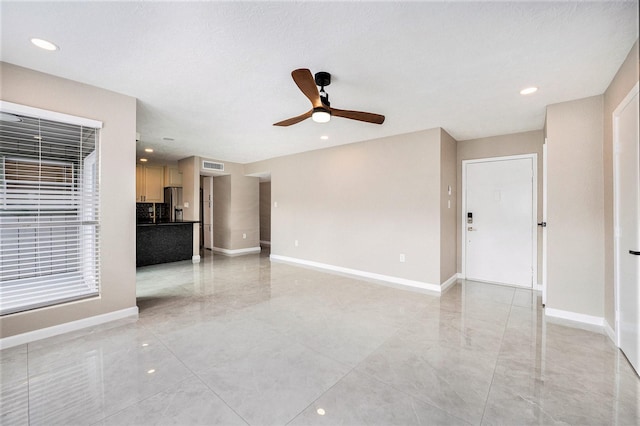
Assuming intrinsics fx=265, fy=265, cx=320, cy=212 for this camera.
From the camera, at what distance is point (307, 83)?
84.1 inches

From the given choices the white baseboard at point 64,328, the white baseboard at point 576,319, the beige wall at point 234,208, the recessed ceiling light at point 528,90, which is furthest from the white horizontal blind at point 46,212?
the white baseboard at point 576,319

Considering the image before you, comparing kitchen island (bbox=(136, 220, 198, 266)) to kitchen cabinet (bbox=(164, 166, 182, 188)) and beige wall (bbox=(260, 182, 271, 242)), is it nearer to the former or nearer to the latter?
kitchen cabinet (bbox=(164, 166, 182, 188))

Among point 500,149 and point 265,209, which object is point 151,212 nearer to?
point 265,209

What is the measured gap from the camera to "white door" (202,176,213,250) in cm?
774

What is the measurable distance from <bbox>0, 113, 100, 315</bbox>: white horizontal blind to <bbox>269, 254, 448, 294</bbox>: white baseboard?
3.57 m

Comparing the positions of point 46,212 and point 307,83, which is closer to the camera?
point 307,83

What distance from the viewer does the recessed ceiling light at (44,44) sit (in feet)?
6.63

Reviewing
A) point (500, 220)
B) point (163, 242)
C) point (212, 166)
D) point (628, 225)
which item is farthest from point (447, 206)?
point (163, 242)

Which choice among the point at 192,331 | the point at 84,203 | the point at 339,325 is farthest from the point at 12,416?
the point at 339,325

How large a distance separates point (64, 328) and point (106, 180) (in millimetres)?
1514

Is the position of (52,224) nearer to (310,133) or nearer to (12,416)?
(12,416)

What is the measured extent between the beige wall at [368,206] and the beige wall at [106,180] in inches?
129

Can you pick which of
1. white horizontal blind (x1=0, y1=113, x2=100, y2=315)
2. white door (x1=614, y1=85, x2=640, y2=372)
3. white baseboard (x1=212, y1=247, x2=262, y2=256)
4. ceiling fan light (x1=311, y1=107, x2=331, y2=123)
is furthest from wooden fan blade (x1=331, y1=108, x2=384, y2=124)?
white baseboard (x1=212, y1=247, x2=262, y2=256)

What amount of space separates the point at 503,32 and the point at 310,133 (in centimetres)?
290
